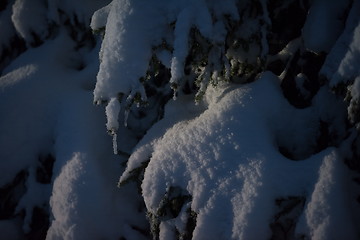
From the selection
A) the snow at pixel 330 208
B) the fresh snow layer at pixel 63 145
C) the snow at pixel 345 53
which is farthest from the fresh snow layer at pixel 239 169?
the fresh snow layer at pixel 63 145

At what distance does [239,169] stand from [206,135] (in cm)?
33

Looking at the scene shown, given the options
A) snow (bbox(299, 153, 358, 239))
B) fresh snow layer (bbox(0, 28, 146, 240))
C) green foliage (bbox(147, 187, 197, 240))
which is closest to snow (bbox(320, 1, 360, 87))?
snow (bbox(299, 153, 358, 239))

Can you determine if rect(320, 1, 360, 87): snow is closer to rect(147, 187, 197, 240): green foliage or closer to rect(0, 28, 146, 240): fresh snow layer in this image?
rect(147, 187, 197, 240): green foliage

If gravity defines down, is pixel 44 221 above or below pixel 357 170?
below

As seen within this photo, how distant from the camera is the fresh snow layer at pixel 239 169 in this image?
1.93 meters

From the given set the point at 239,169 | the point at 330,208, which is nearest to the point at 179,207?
the point at 239,169

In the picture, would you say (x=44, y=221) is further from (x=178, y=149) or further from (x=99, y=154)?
(x=178, y=149)

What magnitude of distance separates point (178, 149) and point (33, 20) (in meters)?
2.46

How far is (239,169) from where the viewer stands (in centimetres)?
207

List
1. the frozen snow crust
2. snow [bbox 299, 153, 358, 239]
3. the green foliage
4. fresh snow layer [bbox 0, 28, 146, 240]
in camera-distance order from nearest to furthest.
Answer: snow [bbox 299, 153, 358, 239] < the frozen snow crust < the green foliage < fresh snow layer [bbox 0, 28, 146, 240]

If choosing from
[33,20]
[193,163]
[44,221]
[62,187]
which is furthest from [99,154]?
[33,20]

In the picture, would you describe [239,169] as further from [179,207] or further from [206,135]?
[179,207]

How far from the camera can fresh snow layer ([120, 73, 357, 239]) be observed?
193 cm

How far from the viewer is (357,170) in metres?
2.06
